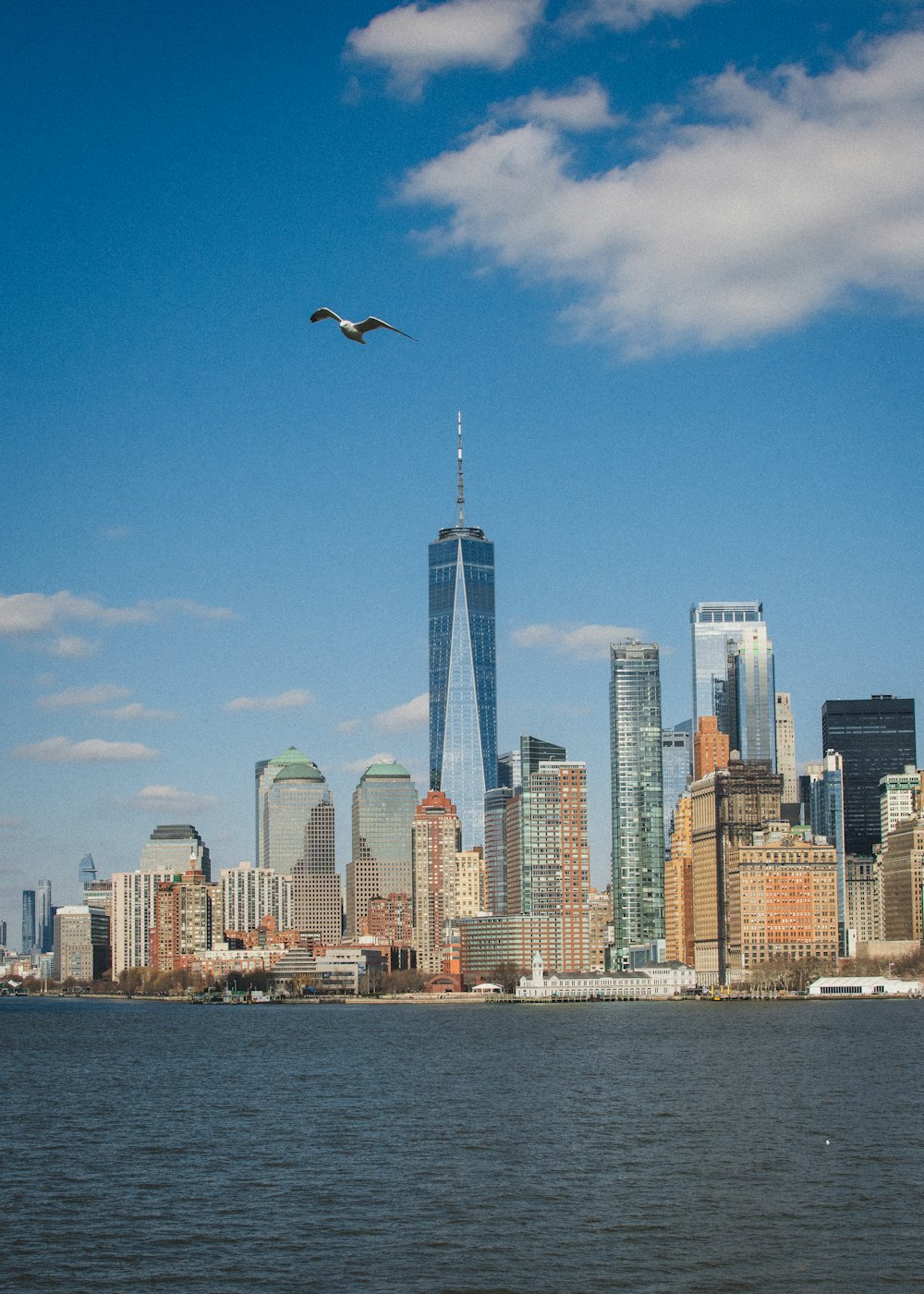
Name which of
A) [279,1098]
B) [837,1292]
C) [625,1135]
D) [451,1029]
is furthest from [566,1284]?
[451,1029]

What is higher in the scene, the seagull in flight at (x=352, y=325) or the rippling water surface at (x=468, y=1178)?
the seagull in flight at (x=352, y=325)

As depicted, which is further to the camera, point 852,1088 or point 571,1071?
point 571,1071

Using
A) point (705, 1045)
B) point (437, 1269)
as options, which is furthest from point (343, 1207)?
point (705, 1045)

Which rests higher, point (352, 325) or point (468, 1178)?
point (352, 325)

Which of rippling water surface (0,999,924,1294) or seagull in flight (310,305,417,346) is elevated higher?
seagull in flight (310,305,417,346)

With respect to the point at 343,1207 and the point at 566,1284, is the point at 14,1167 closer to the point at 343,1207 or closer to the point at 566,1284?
the point at 343,1207

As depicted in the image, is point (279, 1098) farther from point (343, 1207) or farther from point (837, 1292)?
point (837, 1292)

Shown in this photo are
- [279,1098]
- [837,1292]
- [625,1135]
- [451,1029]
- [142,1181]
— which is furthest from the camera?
[451,1029]

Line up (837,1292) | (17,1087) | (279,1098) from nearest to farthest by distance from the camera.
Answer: (837,1292), (279,1098), (17,1087)
